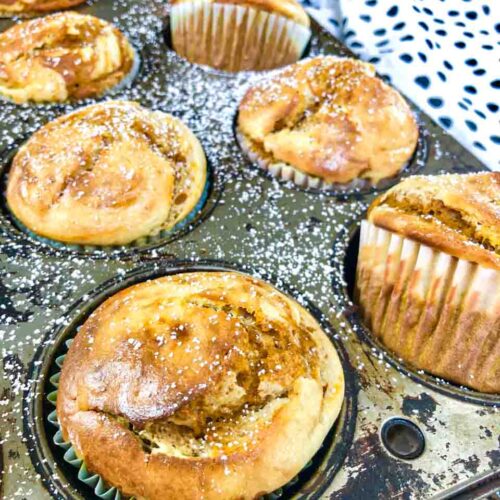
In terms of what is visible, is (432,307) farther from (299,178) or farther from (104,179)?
(104,179)

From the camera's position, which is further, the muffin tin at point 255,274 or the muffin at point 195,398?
the muffin tin at point 255,274

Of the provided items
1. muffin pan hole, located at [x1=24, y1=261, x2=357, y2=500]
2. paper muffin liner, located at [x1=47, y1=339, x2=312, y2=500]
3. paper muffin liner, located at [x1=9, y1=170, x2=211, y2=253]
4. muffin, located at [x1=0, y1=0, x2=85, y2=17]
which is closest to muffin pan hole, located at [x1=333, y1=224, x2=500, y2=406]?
muffin pan hole, located at [x1=24, y1=261, x2=357, y2=500]

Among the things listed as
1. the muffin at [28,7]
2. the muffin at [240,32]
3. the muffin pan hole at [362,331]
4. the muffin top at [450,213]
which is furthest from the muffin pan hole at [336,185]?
the muffin at [28,7]

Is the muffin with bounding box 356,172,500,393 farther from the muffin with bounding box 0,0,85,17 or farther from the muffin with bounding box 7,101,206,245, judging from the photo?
the muffin with bounding box 0,0,85,17

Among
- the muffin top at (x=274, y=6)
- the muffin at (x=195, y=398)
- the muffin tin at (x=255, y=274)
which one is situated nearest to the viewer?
the muffin at (x=195, y=398)

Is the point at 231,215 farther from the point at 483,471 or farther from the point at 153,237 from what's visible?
the point at 483,471

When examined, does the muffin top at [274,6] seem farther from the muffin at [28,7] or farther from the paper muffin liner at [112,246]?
the paper muffin liner at [112,246]

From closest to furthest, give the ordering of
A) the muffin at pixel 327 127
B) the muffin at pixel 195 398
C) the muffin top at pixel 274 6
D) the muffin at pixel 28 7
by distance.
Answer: the muffin at pixel 195 398 < the muffin at pixel 327 127 < the muffin top at pixel 274 6 < the muffin at pixel 28 7
